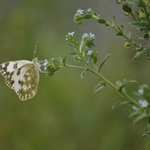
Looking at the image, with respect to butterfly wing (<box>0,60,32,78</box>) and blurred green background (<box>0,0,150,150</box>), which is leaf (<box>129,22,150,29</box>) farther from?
blurred green background (<box>0,0,150,150</box>)

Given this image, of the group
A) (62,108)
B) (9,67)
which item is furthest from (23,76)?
(62,108)

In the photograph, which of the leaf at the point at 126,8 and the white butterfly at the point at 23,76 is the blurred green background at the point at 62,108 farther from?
the leaf at the point at 126,8

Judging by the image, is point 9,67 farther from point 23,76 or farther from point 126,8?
point 126,8

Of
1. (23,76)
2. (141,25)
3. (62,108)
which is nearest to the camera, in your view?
(141,25)

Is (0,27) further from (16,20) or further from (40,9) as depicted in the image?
(40,9)

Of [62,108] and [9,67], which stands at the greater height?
[9,67]

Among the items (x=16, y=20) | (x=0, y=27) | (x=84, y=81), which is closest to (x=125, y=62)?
(x=84, y=81)
